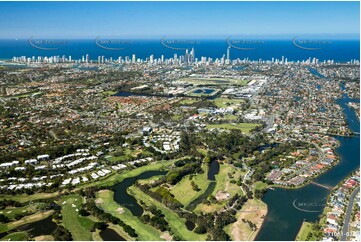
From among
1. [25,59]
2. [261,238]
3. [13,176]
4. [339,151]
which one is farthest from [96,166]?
[25,59]

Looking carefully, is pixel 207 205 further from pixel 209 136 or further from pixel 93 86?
pixel 93 86

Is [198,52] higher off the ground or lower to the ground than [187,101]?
higher

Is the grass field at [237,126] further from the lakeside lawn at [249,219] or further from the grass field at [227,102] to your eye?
the lakeside lawn at [249,219]

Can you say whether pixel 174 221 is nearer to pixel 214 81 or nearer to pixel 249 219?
pixel 249 219

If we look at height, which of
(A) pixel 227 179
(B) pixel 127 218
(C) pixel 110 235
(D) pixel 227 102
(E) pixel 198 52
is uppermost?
(E) pixel 198 52

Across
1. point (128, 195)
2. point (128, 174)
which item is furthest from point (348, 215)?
point (128, 174)

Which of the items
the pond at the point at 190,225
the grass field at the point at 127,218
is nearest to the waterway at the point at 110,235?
the grass field at the point at 127,218
